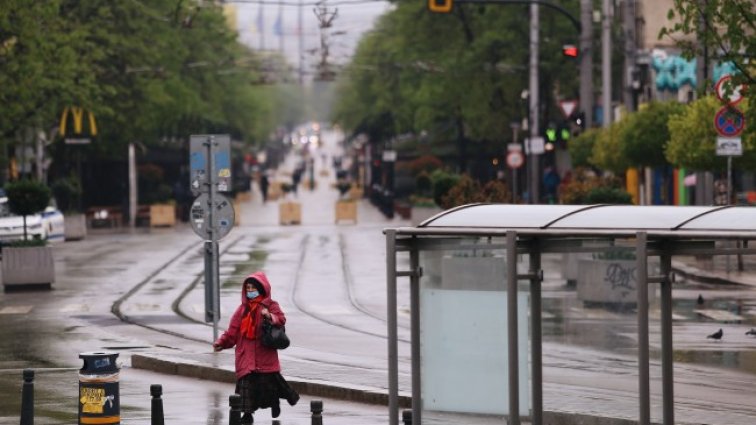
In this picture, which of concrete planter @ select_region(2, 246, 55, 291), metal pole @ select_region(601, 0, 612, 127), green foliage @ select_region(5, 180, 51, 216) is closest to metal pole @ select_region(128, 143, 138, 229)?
metal pole @ select_region(601, 0, 612, 127)

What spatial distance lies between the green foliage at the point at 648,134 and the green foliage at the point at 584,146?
22.9ft

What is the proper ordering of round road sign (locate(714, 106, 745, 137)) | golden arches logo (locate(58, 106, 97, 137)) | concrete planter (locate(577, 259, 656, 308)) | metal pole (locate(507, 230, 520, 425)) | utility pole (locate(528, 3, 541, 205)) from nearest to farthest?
concrete planter (locate(577, 259, 656, 308)), metal pole (locate(507, 230, 520, 425)), round road sign (locate(714, 106, 745, 137)), golden arches logo (locate(58, 106, 97, 137)), utility pole (locate(528, 3, 541, 205))

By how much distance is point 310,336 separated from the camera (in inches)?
1089

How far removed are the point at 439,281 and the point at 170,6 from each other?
2333 inches

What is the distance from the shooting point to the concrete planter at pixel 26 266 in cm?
3641

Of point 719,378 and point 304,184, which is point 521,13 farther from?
point 304,184

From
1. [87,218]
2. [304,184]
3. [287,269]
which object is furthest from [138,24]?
[304,184]

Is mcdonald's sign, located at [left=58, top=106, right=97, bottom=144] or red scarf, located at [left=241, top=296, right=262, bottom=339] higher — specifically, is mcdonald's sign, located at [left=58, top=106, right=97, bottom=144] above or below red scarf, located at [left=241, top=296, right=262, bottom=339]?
above

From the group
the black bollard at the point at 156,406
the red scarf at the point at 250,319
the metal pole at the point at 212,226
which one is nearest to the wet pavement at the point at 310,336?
the metal pole at the point at 212,226

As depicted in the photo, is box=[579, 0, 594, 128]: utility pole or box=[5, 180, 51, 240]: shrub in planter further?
box=[579, 0, 594, 128]: utility pole

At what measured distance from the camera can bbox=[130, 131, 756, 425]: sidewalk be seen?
13.4 metres

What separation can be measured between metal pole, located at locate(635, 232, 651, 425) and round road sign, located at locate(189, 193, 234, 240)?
512 inches

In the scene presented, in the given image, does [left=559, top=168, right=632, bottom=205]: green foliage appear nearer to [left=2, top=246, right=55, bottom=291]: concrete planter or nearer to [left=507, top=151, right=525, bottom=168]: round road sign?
[left=2, top=246, right=55, bottom=291]: concrete planter

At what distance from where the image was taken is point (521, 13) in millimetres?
73688
